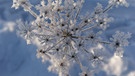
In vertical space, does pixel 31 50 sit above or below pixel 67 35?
above

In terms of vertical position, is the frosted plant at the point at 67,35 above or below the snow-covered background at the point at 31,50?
below

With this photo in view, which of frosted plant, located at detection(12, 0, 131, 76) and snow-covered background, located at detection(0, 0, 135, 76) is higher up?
snow-covered background, located at detection(0, 0, 135, 76)

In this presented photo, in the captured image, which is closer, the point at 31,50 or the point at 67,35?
the point at 67,35

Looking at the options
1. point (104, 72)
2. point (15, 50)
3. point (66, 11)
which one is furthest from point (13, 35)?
point (66, 11)

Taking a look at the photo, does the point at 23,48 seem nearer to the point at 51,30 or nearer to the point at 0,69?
the point at 0,69

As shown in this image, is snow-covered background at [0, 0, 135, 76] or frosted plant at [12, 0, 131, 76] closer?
frosted plant at [12, 0, 131, 76]
